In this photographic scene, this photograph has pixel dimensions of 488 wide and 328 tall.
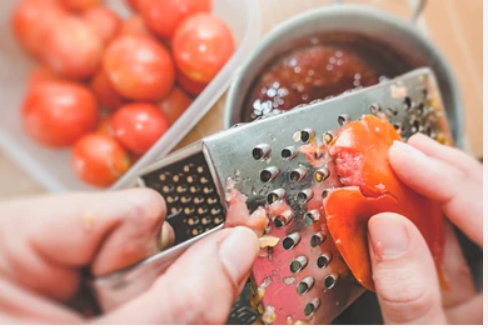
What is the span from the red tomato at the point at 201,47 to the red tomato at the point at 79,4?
95 millimetres

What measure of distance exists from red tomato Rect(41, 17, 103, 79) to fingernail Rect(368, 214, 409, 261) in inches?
12.4

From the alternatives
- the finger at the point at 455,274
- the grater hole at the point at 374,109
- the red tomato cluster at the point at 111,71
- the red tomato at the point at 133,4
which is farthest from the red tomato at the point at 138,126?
the finger at the point at 455,274

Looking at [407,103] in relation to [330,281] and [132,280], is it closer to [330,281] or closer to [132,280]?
[330,281]

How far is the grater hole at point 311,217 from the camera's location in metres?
0.32

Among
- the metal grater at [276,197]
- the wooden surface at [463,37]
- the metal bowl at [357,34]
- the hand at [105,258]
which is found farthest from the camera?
the wooden surface at [463,37]

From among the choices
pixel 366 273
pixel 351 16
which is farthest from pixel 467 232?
pixel 351 16

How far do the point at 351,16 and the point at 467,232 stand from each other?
0.30 m

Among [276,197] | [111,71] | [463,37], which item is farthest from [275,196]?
[463,37]

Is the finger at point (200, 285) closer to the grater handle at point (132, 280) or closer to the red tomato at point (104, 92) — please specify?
the grater handle at point (132, 280)

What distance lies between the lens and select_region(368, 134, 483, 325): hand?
33cm

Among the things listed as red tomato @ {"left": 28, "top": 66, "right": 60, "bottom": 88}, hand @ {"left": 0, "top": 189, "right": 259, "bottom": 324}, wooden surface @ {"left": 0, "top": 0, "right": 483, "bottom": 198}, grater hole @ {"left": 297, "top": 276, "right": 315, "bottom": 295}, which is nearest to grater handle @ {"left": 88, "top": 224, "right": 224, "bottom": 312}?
hand @ {"left": 0, "top": 189, "right": 259, "bottom": 324}

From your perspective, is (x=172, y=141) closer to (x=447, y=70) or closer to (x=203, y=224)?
(x=203, y=224)

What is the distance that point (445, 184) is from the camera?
1.27ft

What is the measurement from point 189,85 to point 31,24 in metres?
0.15
